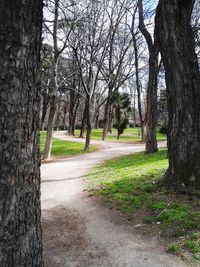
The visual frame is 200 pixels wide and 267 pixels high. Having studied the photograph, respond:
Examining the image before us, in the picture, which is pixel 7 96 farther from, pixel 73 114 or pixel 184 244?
pixel 73 114

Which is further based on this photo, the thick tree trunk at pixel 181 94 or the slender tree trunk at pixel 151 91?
the slender tree trunk at pixel 151 91

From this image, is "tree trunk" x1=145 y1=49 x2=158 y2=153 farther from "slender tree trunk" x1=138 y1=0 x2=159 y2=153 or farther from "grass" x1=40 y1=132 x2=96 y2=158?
"grass" x1=40 y1=132 x2=96 y2=158

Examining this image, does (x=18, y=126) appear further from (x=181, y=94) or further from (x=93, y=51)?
(x=93, y=51)

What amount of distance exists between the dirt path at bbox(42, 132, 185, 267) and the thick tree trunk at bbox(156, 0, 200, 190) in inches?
71.9

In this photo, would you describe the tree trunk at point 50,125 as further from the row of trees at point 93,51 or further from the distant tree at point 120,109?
the distant tree at point 120,109

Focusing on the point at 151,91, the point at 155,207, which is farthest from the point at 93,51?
the point at 155,207

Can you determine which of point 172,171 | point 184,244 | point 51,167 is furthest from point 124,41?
point 184,244

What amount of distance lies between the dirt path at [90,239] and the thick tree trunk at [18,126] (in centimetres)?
138

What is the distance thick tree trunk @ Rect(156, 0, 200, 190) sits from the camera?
631 cm

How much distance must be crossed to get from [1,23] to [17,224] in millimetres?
1755

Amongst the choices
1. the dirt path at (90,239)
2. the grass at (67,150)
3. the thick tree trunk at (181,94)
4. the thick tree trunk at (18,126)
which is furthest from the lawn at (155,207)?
the grass at (67,150)

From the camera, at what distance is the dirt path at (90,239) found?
3871 millimetres

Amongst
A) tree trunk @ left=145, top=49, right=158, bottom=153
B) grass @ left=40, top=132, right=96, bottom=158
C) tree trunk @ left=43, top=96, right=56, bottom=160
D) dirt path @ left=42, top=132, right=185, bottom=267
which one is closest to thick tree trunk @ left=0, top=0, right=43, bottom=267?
dirt path @ left=42, top=132, right=185, bottom=267

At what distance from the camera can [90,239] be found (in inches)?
182
